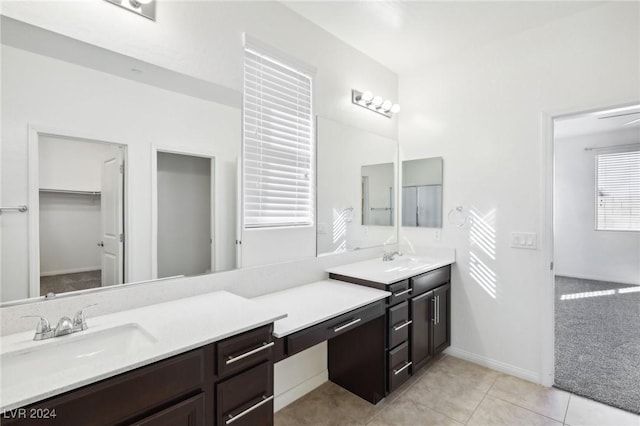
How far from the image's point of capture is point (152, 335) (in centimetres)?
122

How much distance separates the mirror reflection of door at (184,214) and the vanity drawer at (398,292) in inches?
47.4

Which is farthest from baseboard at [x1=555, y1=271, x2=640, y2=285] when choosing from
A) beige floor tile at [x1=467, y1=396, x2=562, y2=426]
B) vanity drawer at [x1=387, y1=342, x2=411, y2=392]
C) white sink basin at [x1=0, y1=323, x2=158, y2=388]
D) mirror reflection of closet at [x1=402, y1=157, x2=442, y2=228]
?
white sink basin at [x1=0, y1=323, x2=158, y2=388]

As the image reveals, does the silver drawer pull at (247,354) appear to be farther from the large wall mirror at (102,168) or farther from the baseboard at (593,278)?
the baseboard at (593,278)

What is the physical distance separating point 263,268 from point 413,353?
1.35 meters

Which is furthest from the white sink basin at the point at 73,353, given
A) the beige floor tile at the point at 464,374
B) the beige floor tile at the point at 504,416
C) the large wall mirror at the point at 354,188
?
the beige floor tile at the point at 464,374

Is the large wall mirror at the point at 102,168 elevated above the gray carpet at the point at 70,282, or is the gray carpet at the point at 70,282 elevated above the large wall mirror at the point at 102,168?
the large wall mirror at the point at 102,168

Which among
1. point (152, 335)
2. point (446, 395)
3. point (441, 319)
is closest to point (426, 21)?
point (441, 319)

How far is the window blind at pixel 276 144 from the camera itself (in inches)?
80.8

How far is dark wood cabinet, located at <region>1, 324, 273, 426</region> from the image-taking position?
2.99 feet

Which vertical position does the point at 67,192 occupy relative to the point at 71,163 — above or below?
below

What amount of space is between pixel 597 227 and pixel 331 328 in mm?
6053

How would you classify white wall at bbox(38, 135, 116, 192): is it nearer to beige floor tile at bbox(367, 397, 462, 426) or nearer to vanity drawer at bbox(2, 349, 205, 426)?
vanity drawer at bbox(2, 349, 205, 426)

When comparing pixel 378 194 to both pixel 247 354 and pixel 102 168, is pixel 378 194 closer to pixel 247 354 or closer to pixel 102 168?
pixel 247 354

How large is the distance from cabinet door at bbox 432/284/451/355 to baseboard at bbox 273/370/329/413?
989 millimetres
